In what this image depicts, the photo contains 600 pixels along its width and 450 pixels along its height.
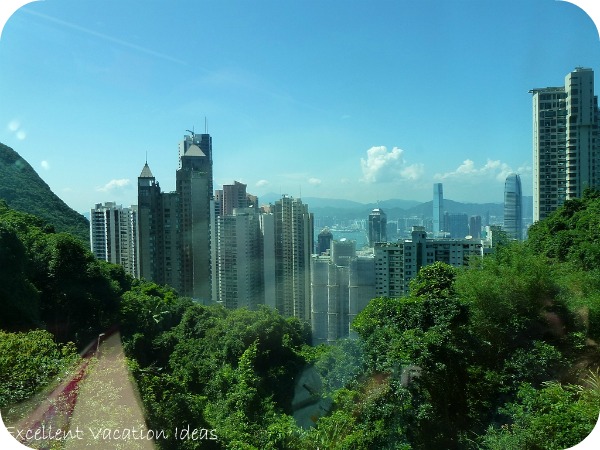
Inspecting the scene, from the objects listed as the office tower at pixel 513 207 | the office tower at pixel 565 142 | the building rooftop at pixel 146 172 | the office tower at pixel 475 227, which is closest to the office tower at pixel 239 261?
the building rooftop at pixel 146 172

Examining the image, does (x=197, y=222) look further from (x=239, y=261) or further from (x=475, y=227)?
(x=475, y=227)

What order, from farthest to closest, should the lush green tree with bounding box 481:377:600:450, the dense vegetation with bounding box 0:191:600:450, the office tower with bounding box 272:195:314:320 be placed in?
the office tower with bounding box 272:195:314:320 → the dense vegetation with bounding box 0:191:600:450 → the lush green tree with bounding box 481:377:600:450

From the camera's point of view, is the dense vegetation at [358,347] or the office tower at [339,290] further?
the office tower at [339,290]

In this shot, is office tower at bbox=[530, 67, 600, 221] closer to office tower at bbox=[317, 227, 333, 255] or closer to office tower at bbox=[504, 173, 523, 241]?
office tower at bbox=[504, 173, 523, 241]

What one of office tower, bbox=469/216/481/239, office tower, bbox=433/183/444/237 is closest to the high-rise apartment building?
office tower, bbox=433/183/444/237

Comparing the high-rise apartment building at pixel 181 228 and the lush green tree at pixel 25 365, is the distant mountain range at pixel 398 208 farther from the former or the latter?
the lush green tree at pixel 25 365

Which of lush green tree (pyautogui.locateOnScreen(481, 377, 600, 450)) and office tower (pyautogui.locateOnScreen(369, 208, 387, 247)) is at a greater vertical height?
office tower (pyautogui.locateOnScreen(369, 208, 387, 247))
